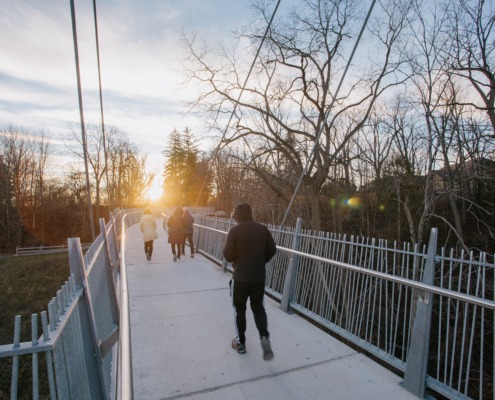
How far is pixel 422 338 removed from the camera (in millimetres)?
2951

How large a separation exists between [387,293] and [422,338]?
64.1 inches

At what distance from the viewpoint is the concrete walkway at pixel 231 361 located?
9.93 ft

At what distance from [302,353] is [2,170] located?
45448 millimetres

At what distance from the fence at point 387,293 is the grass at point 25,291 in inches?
413

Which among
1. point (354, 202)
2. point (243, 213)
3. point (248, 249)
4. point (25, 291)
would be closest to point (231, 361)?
point (248, 249)

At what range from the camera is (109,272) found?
196 inches

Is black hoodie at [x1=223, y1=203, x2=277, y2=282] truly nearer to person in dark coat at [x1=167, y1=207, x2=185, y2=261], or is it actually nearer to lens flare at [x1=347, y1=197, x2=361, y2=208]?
person in dark coat at [x1=167, y1=207, x2=185, y2=261]

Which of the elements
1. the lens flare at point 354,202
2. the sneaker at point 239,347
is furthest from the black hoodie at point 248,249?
the lens flare at point 354,202

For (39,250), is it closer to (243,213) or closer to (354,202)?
(354,202)

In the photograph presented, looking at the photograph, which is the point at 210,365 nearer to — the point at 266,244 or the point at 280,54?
the point at 266,244

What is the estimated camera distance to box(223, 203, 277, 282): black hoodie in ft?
12.0

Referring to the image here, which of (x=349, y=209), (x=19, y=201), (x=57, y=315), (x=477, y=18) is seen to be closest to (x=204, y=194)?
(x=19, y=201)

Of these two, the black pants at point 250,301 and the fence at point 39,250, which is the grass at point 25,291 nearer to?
the fence at point 39,250

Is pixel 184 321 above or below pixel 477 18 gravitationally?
below
